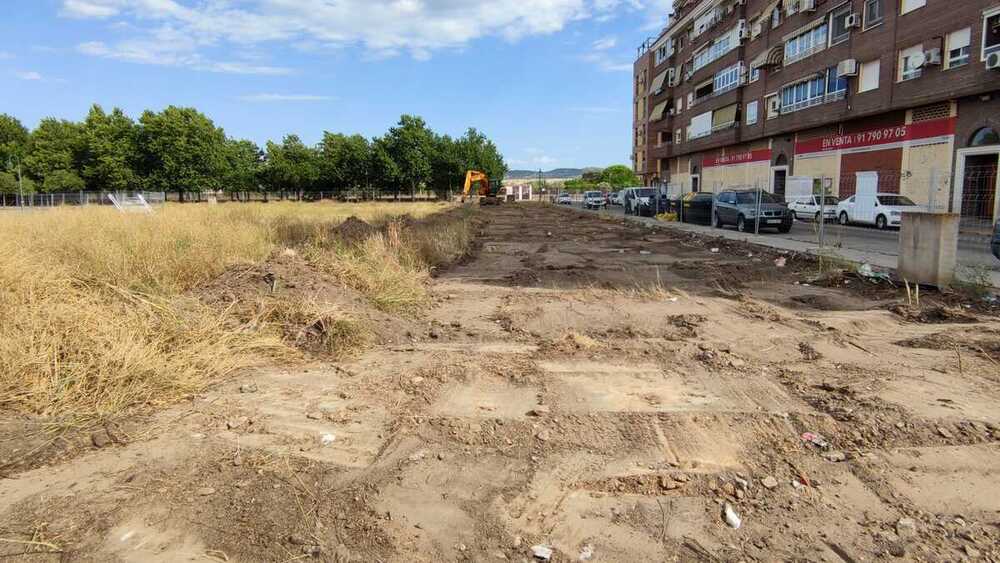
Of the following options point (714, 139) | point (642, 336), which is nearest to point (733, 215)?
point (642, 336)

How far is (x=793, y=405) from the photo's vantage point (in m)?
4.69

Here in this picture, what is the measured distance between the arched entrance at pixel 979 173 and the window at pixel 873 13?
843cm

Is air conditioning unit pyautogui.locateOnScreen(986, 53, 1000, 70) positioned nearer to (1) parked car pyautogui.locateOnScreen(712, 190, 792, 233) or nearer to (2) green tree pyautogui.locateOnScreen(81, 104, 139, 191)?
(1) parked car pyautogui.locateOnScreen(712, 190, 792, 233)

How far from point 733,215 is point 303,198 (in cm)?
6429

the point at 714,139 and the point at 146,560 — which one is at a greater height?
the point at 714,139

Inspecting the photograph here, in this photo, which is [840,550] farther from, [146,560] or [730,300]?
[730,300]

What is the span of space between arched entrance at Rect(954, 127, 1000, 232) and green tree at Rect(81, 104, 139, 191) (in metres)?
73.0

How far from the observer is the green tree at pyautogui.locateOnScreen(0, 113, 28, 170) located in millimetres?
66625

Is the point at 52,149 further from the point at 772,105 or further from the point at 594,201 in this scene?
the point at 772,105

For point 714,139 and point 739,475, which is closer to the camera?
point 739,475

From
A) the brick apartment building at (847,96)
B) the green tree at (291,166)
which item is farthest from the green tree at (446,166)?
the brick apartment building at (847,96)

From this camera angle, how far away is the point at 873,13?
99.1ft

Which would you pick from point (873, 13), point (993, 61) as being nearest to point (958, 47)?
point (993, 61)

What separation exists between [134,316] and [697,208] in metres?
26.7
